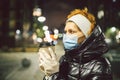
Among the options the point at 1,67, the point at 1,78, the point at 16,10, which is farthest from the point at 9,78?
the point at 16,10

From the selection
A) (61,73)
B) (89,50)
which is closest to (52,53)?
(61,73)

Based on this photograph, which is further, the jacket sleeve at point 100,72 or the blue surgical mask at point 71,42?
the blue surgical mask at point 71,42

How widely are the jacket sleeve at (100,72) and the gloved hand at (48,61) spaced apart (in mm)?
234

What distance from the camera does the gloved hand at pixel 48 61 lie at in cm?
246

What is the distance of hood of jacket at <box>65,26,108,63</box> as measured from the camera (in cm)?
244

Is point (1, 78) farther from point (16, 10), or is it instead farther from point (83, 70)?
point (16, 10)

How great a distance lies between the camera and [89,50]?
2447 millimetres

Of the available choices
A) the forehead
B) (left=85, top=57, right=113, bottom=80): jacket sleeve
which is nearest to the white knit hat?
the forehead

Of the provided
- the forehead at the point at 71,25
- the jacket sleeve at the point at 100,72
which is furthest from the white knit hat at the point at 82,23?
the jacket sleeve at the point at 100,72

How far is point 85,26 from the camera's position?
2584 millimetres

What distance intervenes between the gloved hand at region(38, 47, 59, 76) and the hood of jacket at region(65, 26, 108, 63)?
0.34 feet

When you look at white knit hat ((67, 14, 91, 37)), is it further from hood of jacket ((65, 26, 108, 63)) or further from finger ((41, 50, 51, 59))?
finger ((41, 50, 51, 59))

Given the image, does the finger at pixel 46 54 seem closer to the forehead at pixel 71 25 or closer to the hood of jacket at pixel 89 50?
the hood of jacket at pixel 89 50

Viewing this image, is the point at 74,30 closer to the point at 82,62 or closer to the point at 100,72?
the point at 82,62
